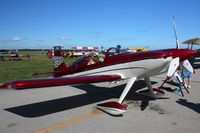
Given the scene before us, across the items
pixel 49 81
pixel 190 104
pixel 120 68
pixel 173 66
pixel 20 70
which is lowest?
pixel 190 104

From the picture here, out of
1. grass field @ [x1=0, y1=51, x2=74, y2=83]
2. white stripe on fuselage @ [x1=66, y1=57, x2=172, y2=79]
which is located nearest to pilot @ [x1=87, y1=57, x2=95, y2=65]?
white stripe on fuselage @ [x1=66, y1=57, x2=172, y2=79]

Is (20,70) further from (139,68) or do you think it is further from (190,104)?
(190,104)

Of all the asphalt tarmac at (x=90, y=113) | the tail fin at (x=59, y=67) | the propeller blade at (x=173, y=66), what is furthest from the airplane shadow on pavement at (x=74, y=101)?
the propeller blade at (x=173, y=66)

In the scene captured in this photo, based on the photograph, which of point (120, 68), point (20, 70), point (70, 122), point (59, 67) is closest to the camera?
point (70, 122)

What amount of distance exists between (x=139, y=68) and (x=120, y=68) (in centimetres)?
69

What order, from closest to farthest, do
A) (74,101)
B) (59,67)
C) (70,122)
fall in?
(70,122)
(74,101)
(59,67)

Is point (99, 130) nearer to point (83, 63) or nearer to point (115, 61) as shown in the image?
point (115, 61)

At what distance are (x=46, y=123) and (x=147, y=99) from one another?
159 inches

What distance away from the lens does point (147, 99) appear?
303 inches

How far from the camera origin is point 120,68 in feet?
22.8

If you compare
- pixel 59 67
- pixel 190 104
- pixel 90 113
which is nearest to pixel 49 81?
pixel 90 113

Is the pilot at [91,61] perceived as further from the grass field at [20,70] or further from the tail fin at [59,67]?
the grass field at [20,70]

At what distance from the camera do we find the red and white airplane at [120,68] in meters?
5.84

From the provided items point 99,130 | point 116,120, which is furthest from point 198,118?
point 99,130
